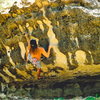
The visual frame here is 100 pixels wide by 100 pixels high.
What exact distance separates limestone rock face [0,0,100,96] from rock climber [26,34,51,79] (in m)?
0.11

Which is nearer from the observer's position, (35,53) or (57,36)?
(57,36)

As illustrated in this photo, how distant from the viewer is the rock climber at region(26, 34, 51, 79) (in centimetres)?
880

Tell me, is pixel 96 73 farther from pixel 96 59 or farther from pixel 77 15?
pixel 77 15

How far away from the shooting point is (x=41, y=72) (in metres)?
9.22

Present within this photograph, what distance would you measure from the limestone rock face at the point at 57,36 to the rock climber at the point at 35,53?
0.11 meters

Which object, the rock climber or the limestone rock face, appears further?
the rock climber

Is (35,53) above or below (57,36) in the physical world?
below

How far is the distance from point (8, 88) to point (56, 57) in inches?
83.6

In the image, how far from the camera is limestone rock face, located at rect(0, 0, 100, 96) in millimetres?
8398

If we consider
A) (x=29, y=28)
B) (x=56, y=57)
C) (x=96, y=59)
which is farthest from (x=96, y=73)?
(x=29, y=28)

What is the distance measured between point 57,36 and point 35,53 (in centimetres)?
81

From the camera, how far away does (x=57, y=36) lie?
8.62 meters

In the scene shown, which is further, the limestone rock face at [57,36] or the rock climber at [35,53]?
the rock climber at [35,53]

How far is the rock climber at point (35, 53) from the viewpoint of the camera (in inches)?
347
